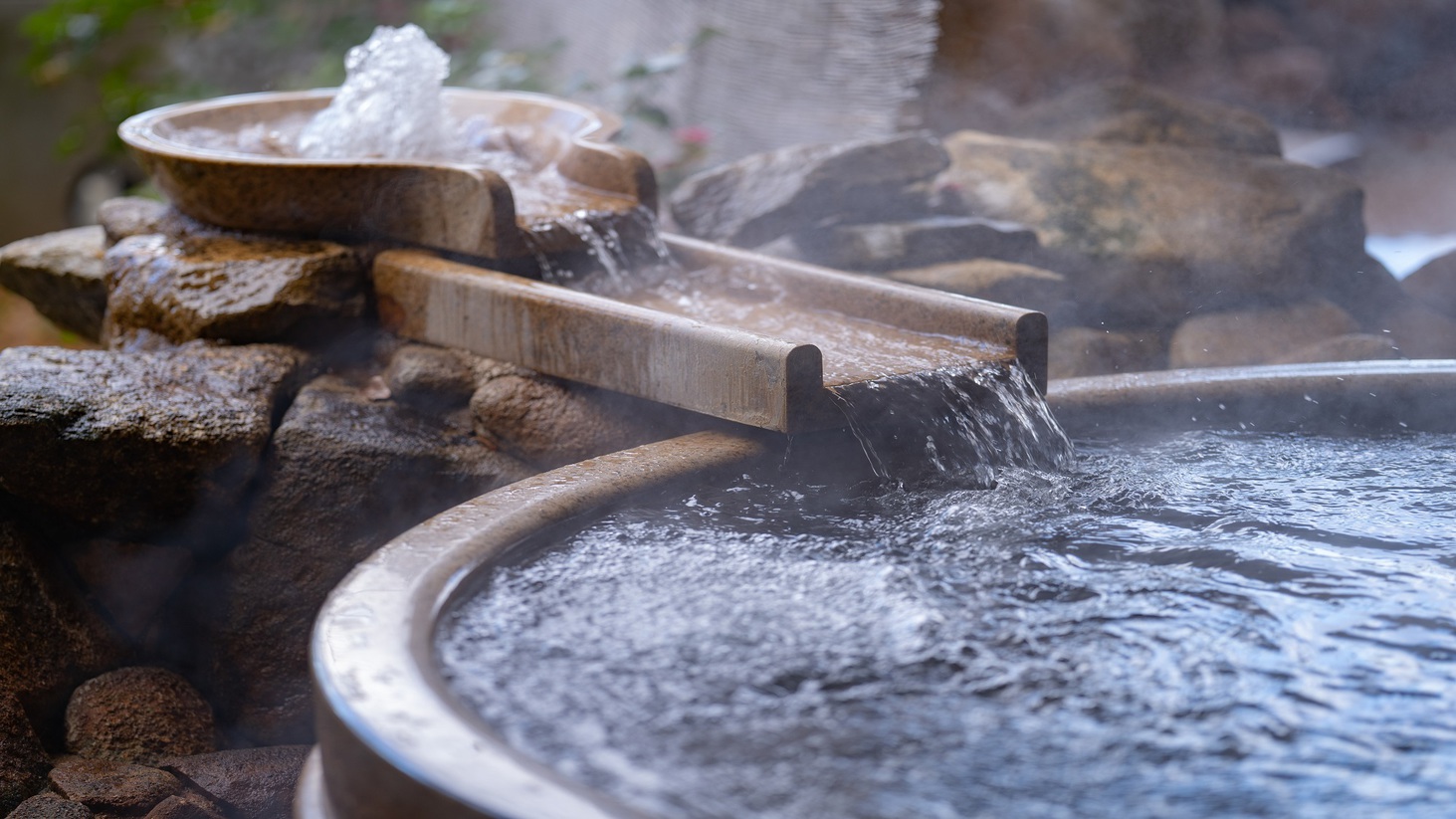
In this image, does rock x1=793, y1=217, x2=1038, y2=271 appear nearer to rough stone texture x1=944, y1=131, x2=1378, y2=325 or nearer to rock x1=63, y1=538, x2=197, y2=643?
rough stone texture x1=944, y1=131, x2=1378, y2=325

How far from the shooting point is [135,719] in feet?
8.92

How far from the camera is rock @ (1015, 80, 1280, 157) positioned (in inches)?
192

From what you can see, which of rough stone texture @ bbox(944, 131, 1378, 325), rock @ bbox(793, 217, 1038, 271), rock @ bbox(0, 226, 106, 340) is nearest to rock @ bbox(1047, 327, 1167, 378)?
rough stone texture @ bbox(944, 131, 1378, 325)

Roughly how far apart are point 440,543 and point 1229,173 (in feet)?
11.9

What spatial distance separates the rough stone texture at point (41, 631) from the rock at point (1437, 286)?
14.1 ft

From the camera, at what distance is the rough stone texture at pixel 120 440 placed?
2.59m

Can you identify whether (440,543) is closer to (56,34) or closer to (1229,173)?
(1229,173)

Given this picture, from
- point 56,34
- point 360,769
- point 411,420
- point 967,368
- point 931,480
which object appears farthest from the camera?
point 56,34

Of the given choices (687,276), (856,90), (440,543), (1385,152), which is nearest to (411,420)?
(687,276)

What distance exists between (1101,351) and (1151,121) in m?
1.49

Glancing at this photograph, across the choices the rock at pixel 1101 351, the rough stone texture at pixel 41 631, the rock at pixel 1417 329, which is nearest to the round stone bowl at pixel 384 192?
the rough stone texture at pixel 41 631

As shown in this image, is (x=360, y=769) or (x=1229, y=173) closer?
(x=360, y=769)

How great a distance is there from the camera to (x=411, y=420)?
2.95m

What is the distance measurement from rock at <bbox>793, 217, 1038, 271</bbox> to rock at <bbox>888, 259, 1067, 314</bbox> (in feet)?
0.30
